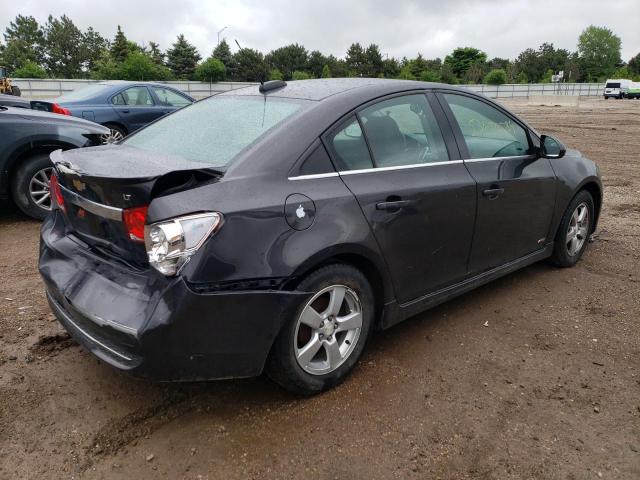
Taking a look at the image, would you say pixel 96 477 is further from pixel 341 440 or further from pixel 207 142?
pixel 207 142

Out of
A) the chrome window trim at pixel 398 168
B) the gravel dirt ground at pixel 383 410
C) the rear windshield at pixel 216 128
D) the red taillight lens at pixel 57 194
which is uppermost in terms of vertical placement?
the rear windshield at pixel 216 128

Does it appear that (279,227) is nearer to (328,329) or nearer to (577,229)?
(328,329)

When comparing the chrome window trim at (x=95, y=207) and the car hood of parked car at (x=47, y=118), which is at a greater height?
the car hood of parked car at (x=47, y=118)

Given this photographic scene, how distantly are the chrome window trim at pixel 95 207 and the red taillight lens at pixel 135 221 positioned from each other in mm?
46

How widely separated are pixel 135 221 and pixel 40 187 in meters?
4.16

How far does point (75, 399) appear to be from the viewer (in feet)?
9.21

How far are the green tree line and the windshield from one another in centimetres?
3109

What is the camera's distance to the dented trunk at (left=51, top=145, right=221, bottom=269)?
2367 millimetres

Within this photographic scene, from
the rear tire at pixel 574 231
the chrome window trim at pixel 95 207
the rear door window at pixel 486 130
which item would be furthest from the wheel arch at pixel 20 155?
the rear tire at pixel 574 231

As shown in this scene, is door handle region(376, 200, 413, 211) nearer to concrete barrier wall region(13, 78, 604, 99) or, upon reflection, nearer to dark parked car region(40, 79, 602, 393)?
dark parked car region(40, 79, 602, 393)

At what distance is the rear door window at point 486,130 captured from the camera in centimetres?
362

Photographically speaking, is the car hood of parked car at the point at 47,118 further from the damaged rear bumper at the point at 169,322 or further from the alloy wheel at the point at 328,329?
the alloy wheel at the point at 328,329

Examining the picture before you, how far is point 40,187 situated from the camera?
5.89 meters

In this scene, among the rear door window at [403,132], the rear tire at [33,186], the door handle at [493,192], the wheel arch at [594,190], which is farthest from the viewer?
A: the rear tire at [33,186]
